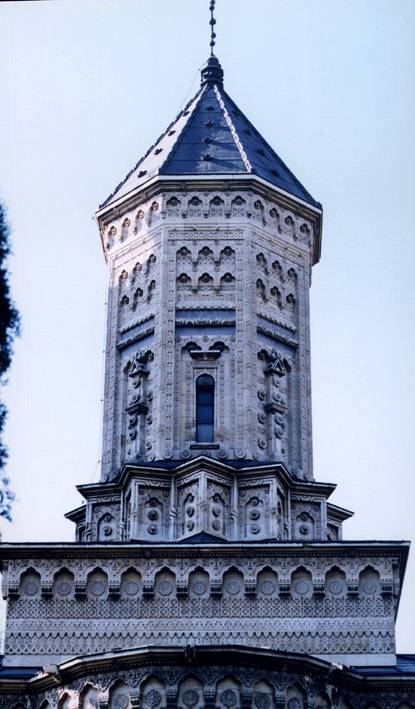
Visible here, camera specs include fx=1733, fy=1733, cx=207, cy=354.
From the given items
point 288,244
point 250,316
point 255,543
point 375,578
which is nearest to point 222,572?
point 255,543

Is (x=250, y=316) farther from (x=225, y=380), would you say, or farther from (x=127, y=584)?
(x=127, y=584)

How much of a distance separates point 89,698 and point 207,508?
17.6 feet

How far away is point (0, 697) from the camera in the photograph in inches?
1258

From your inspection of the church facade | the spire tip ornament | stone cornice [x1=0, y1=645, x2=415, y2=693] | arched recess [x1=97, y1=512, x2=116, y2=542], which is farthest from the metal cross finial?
stone cornice [x1=0, y1=645, x2=415, y2=693]

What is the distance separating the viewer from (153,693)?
3061cm

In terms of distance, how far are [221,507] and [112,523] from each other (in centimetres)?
247

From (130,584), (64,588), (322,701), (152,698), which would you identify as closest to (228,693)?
(152,698)

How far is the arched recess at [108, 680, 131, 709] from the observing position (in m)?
30.6

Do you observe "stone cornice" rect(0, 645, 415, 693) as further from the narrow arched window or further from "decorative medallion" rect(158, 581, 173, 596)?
the narrow arched window

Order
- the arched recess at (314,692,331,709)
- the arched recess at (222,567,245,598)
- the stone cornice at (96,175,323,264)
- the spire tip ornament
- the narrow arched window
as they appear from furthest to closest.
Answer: the spire tip ornament
the stone cornice at (96,175,323,264)
the narrow arched window
the arched recess at (222,567,245,598)
the arched recess at (314,692,331,709)

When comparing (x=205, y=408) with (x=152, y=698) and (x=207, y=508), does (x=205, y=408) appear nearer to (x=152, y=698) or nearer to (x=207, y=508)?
(x=207, y=508)

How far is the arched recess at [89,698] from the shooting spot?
101 feet

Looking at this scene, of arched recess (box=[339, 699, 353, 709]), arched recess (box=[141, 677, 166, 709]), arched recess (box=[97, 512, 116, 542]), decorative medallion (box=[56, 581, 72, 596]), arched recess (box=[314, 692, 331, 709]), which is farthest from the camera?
arched recess (box=[97, 512, 116, 542])

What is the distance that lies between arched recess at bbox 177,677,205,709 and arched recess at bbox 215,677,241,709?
0.98 feet
